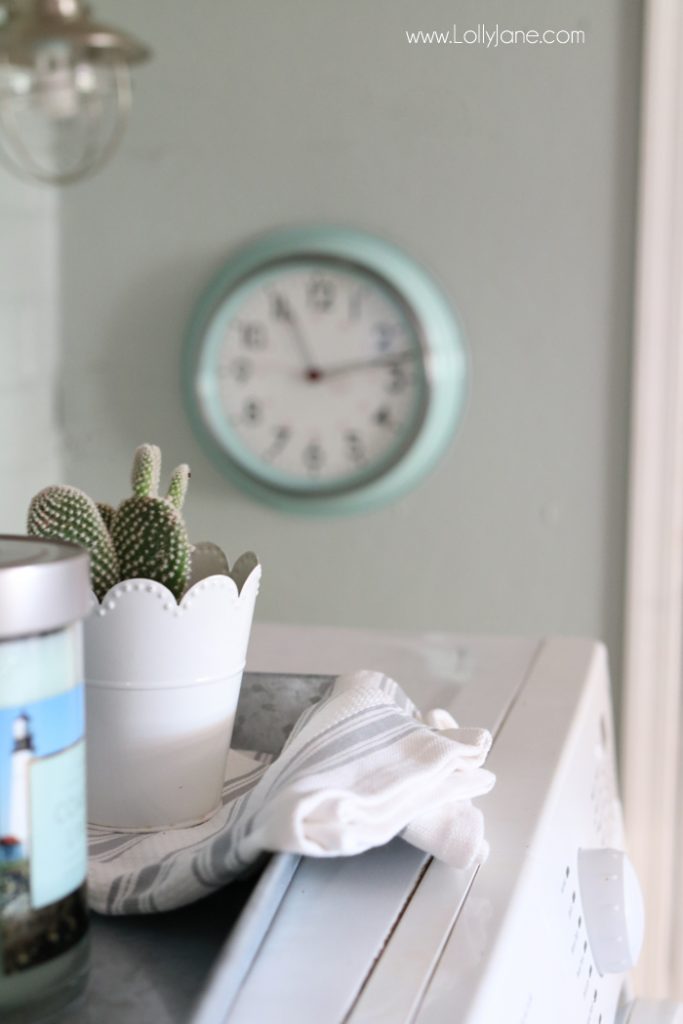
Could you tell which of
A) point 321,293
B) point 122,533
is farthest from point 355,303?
point 122,533

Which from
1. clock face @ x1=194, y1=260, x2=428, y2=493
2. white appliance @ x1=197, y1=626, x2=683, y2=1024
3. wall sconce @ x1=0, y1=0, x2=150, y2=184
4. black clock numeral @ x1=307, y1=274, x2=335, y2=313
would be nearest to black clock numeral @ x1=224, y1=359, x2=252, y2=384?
clock face @ x1=194, y1=260, x2=428, y2=493

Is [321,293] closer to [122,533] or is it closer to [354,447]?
[354,447]

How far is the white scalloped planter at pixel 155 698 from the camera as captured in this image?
1.39ft

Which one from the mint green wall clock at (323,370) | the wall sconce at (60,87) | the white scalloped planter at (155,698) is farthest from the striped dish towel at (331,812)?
the mint green wall clock at (323,370)

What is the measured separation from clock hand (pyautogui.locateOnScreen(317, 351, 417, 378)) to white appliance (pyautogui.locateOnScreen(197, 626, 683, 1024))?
923mm

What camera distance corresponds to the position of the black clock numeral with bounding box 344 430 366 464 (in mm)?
1637

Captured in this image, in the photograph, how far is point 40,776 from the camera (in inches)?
12.0

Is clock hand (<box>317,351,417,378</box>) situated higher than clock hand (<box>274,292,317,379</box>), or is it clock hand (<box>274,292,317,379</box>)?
clock hand (<box>274,292,317,379</box>)

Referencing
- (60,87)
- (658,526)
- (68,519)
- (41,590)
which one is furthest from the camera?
(658,526)

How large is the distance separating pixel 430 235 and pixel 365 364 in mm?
191

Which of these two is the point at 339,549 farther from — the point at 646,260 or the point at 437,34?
the point at 437,34

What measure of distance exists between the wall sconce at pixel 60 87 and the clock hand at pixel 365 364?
15.9 inches

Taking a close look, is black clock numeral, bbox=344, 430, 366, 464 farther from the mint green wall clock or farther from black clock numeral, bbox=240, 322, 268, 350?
black clock numeral, bbox=240, 322, 268, 350

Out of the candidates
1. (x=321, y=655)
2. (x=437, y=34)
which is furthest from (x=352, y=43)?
(x=321, y=655)
